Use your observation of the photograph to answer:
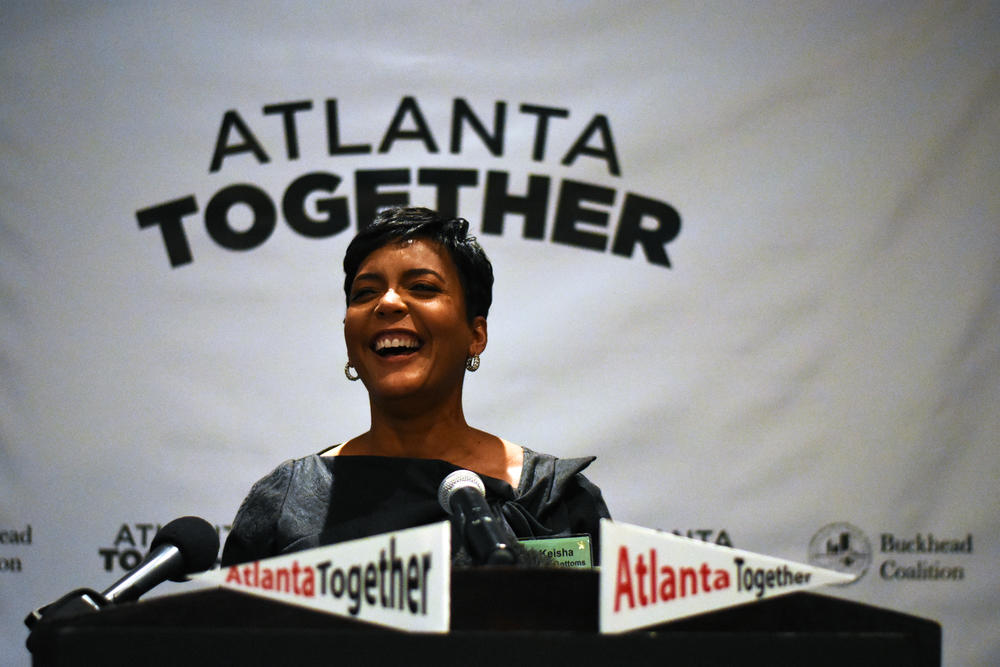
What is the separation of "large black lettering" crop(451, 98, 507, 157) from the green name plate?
126 centimetres

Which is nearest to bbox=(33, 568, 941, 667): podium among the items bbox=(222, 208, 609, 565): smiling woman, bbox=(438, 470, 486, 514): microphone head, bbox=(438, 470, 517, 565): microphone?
bbox=(438, 470, 517, 565): microphone

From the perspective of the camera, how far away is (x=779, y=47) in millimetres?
2465

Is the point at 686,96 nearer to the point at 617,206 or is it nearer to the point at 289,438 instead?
the point at 617,206

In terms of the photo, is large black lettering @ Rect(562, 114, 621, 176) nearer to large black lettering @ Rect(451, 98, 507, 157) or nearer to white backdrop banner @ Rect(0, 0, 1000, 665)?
white backdrop banner @ Rect(0, 0, 1000, 665)

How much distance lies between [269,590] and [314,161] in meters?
1.81

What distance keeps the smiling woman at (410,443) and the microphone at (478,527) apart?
403 millimetres

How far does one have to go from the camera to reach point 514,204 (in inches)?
96.7

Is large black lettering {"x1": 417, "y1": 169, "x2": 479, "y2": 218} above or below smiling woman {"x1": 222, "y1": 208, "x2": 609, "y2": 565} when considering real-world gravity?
above

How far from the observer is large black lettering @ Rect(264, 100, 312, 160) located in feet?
8.14

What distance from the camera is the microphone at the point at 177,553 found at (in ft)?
3.63

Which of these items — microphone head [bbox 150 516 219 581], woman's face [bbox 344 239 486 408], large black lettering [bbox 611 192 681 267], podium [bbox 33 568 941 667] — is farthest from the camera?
large black lettering [bbox 611 192 681 267]

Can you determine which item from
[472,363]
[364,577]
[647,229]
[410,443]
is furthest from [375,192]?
[364,577]

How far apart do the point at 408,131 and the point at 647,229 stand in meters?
0.65

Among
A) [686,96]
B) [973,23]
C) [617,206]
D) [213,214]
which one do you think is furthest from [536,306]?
[973,23]
